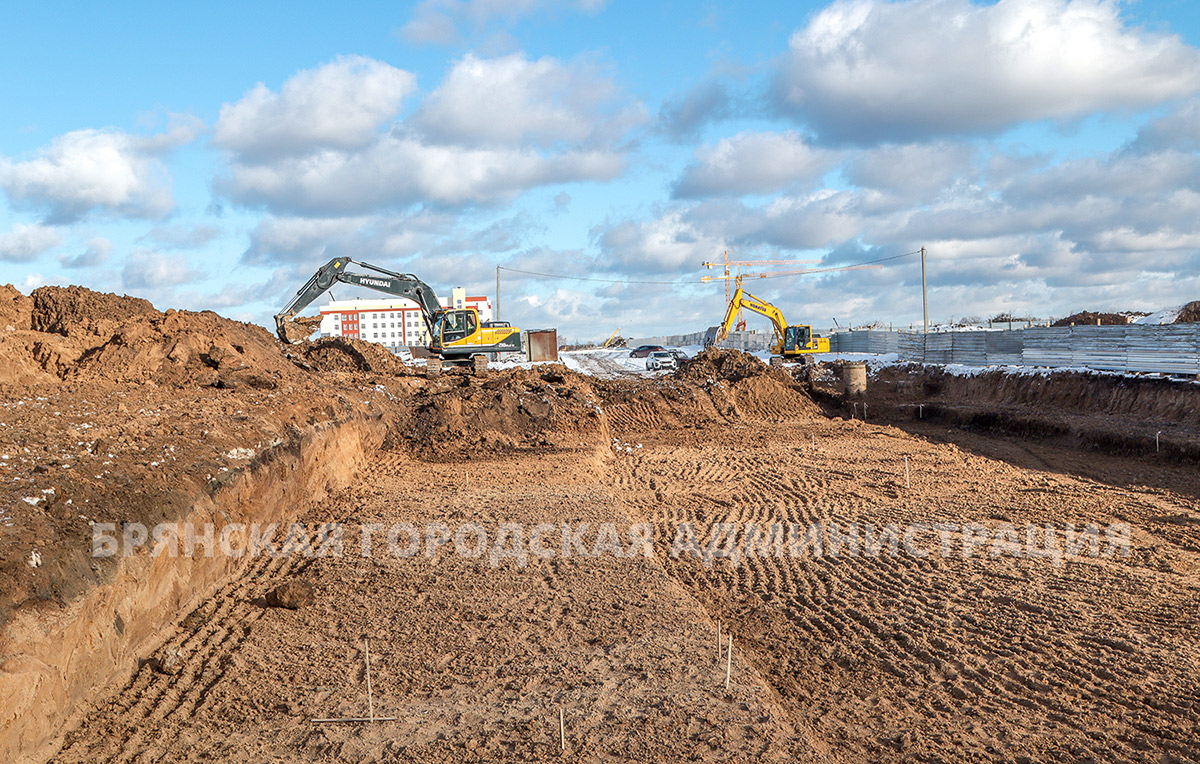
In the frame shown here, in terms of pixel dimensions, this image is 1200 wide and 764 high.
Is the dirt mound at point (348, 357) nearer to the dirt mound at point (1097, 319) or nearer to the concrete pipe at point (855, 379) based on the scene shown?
the concrete pipe at point (855, 379)

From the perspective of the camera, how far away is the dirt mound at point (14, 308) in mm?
15117

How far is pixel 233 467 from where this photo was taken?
31.3 feet

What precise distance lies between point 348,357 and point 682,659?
79.5 ft

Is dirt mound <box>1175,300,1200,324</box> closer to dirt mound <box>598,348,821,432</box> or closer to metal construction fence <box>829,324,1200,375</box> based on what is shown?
metal construction fence <box>829,324,1200,375</box>

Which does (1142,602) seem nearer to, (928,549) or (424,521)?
(928,549)

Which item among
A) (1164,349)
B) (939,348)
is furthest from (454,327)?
(1164,349)

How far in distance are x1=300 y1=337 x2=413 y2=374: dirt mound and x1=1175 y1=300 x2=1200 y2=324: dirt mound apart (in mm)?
32148

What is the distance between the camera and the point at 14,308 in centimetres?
1583

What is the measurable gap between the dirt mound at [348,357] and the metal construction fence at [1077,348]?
2009 cm

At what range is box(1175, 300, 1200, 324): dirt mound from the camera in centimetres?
3428

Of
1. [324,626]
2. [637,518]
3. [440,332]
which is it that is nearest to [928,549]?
[637,518]

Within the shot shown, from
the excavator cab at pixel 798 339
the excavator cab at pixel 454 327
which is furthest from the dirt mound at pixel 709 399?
the excavator cab at pixel 798 339

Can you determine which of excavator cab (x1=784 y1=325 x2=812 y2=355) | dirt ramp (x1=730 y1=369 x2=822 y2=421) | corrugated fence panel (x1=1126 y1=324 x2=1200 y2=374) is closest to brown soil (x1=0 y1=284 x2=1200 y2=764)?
corrugated fence panel (x1=1126 y1=324 x2=1200 y2=374)

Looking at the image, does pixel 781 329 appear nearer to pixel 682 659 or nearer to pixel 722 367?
pixel 722 367
